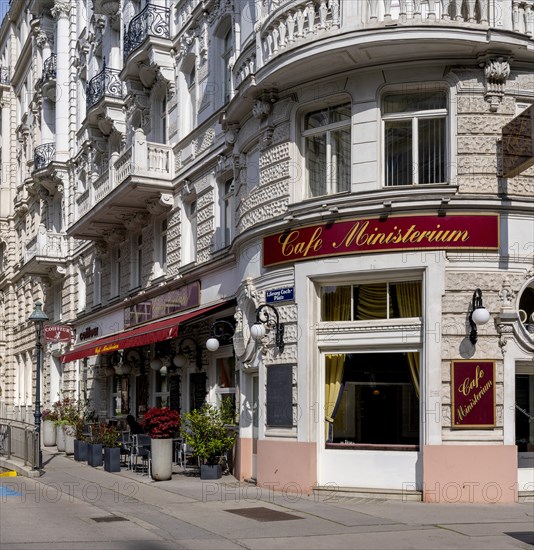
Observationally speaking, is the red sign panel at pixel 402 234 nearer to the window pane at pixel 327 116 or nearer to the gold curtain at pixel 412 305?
the gold curtain at pixel 412 305

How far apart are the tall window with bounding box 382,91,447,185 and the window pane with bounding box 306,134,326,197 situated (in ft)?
4.59

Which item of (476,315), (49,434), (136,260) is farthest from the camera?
(49,434)

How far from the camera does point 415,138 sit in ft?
53.4

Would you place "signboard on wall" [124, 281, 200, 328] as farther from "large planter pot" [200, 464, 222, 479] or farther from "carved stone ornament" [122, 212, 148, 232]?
"large planter pot" [200, 464, 222, 479]

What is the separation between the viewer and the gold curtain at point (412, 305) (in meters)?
16.0

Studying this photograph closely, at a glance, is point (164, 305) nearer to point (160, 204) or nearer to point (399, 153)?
point (160, 204)

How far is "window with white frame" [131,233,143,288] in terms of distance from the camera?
29109 mm

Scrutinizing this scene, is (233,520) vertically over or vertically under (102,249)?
under

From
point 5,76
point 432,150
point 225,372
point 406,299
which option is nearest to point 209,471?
point 225,372

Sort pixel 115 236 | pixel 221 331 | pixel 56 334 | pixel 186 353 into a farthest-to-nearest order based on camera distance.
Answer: pixel 56 334, pixel 115 236, pixel 186 353, pixel 221 331

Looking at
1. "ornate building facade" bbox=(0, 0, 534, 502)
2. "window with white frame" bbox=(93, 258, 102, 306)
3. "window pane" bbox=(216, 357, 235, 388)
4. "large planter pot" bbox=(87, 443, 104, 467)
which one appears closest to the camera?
"ornate building facade" bbox=(0, 0, 534, 502)

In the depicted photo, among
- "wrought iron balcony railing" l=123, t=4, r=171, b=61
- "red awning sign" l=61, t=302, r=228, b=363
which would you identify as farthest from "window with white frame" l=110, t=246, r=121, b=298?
"wrought iron balcony railing" l=123, t=4, r=171, b=61

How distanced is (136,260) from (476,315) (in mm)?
16277

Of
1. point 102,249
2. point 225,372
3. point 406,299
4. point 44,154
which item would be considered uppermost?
point 44,154
